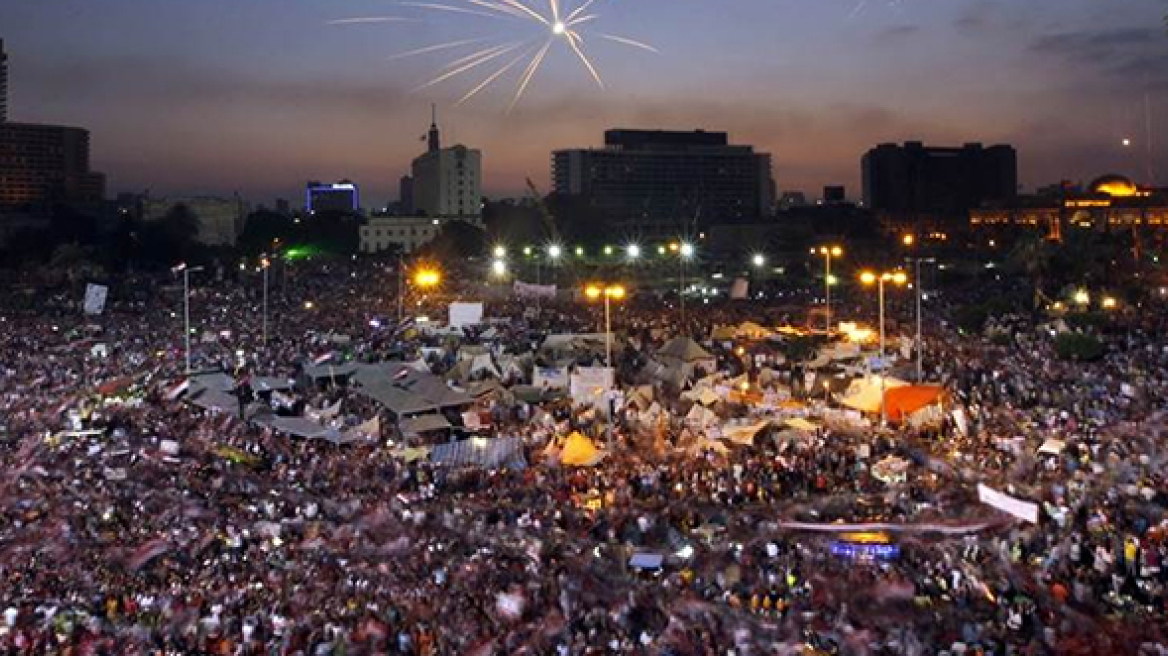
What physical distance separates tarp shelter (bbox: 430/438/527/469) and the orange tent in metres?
5.62

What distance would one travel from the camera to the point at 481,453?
15008 millimetres

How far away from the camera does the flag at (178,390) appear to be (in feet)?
61.5

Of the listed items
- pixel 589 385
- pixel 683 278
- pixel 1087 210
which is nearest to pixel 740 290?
pixel 683 278

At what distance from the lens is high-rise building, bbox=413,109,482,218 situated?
92.4m

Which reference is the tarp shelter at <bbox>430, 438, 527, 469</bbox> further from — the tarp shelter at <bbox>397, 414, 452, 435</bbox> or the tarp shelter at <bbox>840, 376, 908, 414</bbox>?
the tarp shelter at <bbox>840, 376, 908, 414</bbox>

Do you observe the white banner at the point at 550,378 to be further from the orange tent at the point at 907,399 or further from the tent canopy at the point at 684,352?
the orange tent at the point at 907,399

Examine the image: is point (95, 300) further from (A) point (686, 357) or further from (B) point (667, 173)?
(B) point (667, 173)

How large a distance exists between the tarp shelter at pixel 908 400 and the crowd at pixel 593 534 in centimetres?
45

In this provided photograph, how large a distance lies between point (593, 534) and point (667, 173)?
12028 cm

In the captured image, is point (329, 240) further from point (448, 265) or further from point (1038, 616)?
point (1038, 616)

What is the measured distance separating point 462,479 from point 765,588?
5.19 m

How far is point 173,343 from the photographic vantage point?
25.5 meters

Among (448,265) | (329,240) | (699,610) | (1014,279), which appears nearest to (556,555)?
(699,610)

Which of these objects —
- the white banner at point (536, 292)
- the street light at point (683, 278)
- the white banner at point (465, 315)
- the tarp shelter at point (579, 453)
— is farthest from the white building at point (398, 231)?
the tarp shelter at point (579, 453)
